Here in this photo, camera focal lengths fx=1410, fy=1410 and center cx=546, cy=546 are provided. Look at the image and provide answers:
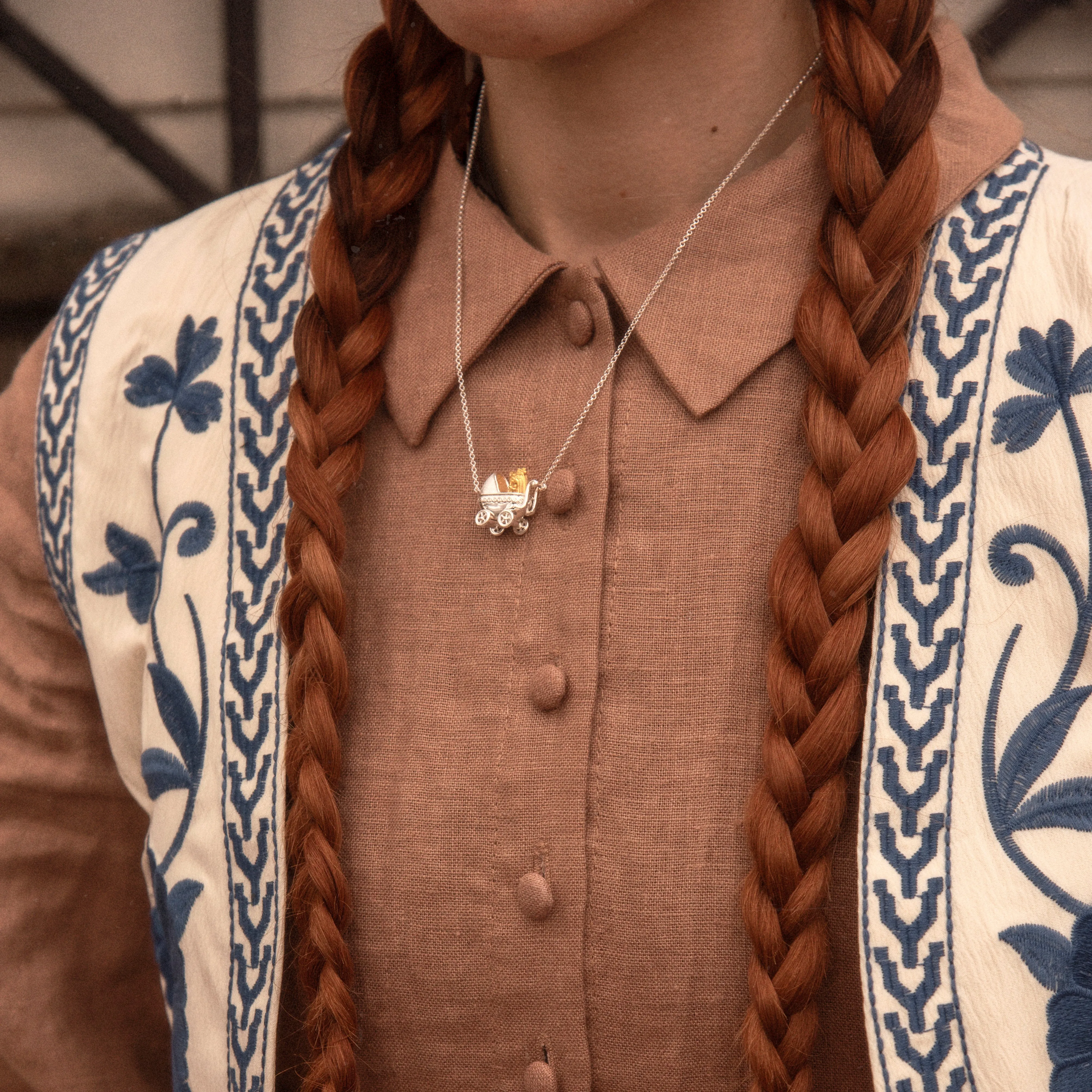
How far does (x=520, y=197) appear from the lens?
1039mm

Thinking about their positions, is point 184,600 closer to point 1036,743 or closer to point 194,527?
point 194,527

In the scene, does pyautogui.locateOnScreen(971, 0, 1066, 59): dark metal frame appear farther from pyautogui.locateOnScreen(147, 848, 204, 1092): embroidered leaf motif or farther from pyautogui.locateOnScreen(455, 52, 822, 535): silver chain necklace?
pyautogui.locateOnScreen(147, 848, 204, 1092): embroidered leaf motif

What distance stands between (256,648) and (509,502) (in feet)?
0.70

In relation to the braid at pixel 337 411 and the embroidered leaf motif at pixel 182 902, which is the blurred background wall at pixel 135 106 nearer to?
the braid at pixel 337 411

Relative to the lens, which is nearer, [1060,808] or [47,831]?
[1060,808]

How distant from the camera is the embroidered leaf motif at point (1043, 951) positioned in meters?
0.79

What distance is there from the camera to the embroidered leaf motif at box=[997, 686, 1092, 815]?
81cm

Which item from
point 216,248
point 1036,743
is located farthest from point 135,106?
point 1036,743

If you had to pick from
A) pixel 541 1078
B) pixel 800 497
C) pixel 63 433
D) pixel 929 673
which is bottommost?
pixel 541 1078

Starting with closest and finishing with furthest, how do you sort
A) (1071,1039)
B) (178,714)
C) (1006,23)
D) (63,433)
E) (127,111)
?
1. (1071,1039)
2. (178,714)
3. (63,433)
4. (1006,23)
5. (127,111)

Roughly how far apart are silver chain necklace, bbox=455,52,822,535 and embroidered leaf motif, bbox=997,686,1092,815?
0.33 meters

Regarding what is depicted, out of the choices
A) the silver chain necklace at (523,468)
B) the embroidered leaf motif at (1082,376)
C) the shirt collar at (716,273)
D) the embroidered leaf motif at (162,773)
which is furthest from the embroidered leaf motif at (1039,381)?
the embroidered leaf motif at (162,773)

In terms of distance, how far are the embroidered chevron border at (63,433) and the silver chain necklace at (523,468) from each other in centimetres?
34

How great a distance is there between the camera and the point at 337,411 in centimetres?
98
